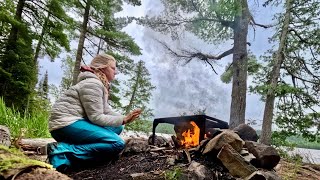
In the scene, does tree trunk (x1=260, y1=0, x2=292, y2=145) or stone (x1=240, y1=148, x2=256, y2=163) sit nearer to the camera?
stone (x1=240, y1=148, x2=256, y2=163)

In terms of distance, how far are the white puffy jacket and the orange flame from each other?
1.18m

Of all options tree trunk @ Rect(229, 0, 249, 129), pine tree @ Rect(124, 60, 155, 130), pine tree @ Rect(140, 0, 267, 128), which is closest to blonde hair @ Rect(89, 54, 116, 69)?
pine tree @ Rect(140, 0, 267, 128)

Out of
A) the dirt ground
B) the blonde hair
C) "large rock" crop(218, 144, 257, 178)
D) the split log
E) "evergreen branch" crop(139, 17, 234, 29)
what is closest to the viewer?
the dirt ground

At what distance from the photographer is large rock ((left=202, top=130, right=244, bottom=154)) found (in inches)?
139

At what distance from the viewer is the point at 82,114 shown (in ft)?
12.4

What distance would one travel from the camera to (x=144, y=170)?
11.5 feet

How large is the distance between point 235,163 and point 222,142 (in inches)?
11.4

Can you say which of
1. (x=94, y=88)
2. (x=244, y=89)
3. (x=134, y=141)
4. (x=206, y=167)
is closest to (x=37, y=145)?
(x=134, y=141)

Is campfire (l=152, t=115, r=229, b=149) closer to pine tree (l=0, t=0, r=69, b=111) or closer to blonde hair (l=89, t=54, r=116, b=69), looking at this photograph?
blonde hair (l=89, t=54, r=116, b=69)

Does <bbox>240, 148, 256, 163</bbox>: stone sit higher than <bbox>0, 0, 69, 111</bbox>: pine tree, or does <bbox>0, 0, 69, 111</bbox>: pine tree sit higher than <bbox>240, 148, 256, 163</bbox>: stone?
<bbox>0, 0, 69, 111</bbox>: pine tree

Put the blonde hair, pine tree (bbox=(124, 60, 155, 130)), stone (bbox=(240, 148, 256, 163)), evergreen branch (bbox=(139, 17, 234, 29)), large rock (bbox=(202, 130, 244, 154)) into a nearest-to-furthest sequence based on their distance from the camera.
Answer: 1. large rock (bbox=(202, 130, 244, 154))
2. stone (bbox=(240, 148, 256, 163))
3. the blonde hair
4. evergreen branch (bbox=(139, 17, 234, 29))
5. pine tree (bbox=(124, 60, 155, 130))

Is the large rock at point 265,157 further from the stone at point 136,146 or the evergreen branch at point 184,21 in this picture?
the evergreen branch at point 184,21

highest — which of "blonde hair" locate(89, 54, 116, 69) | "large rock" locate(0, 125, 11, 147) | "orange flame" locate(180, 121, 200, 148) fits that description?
"blonde hair" locate(89, 54, 116, 69)

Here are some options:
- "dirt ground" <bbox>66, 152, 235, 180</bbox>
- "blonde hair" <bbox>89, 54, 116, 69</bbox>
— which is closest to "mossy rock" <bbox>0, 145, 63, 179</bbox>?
"dirt ground" <bbox>66, 152, 235, 180</bbox>
